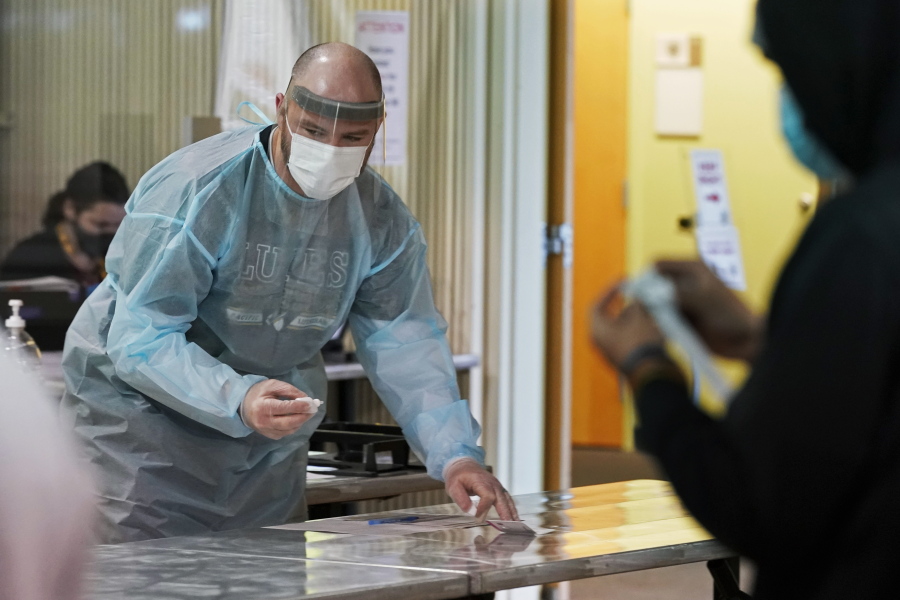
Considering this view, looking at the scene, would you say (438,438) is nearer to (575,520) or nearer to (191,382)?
(575,520)

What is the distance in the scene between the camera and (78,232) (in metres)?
3.36

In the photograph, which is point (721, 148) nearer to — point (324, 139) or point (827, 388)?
point (324, 139)

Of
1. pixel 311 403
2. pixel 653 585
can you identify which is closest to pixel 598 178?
pixel 653 585

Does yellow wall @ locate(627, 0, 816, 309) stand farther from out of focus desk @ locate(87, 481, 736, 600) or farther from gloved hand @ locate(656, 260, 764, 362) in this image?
gloved hand @ locate(656, 260, 764, 362)

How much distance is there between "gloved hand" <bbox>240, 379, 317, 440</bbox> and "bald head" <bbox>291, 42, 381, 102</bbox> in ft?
1.68

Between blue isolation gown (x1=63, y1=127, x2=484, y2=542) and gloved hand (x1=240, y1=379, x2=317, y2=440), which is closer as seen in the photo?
gloved hand (x1=240, y1=379, x2=317, y2=440)

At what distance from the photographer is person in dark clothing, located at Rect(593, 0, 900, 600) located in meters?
0.83

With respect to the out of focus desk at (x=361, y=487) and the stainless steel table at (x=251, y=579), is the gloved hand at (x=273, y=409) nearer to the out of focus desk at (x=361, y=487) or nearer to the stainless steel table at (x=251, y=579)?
the stainless steel table at (x=251, y=579)

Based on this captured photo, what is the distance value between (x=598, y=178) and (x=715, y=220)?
70cm

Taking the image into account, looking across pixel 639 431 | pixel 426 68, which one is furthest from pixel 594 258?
pixel 639 431

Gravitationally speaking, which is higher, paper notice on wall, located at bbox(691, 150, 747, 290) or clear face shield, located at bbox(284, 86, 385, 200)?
clear face shield, located at bbox(284, 86, 385, 200)

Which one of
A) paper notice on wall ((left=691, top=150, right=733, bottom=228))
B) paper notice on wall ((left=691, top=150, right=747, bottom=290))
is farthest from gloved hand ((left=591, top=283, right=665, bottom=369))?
paper notice on wall ((left=691, top=150, right=733, bottom=228))

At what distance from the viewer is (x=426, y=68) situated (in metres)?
3.75

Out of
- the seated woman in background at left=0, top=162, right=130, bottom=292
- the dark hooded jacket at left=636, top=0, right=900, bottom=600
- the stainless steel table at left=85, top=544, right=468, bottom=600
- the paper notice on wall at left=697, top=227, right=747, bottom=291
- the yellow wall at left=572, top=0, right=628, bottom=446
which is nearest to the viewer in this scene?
the dark hooded jacket at left=636, top=0, right=900, bottom=600
